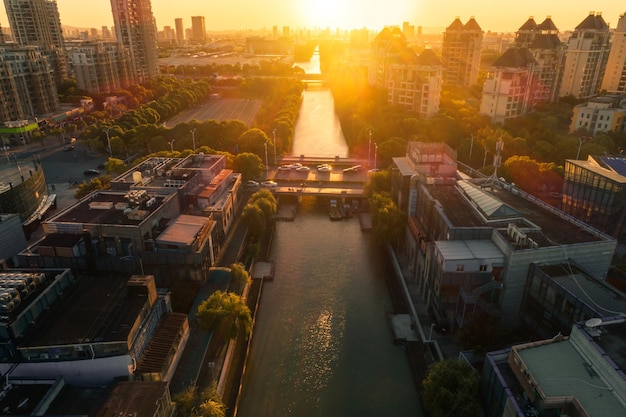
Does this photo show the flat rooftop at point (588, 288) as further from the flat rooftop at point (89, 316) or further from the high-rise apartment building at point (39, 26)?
the high-rise apartment building at point (39, 26)

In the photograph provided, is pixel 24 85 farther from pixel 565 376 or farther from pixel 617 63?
pixel 617 63

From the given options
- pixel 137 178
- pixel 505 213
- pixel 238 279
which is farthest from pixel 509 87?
pixel 137 178

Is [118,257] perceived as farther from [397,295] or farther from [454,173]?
[454,173]

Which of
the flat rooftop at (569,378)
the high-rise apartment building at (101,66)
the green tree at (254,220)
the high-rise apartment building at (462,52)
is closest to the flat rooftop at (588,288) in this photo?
the flat rooftop at (569,378)

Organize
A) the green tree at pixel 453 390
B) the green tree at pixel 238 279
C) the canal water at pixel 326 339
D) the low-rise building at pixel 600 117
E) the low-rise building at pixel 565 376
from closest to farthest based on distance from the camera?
the low-rise building at pixel 565 376, the green tree at pixel 453 390, the canal water at pixel 326 339, the green tree at pixel 238 279, the low-rise building at pixel 600 117

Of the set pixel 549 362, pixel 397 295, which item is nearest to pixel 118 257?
pixel 397 295

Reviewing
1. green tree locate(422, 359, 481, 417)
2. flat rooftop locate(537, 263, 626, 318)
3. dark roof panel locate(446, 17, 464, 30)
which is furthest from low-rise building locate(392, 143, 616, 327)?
dark roof panel locate(446, 17, 464, 30)
